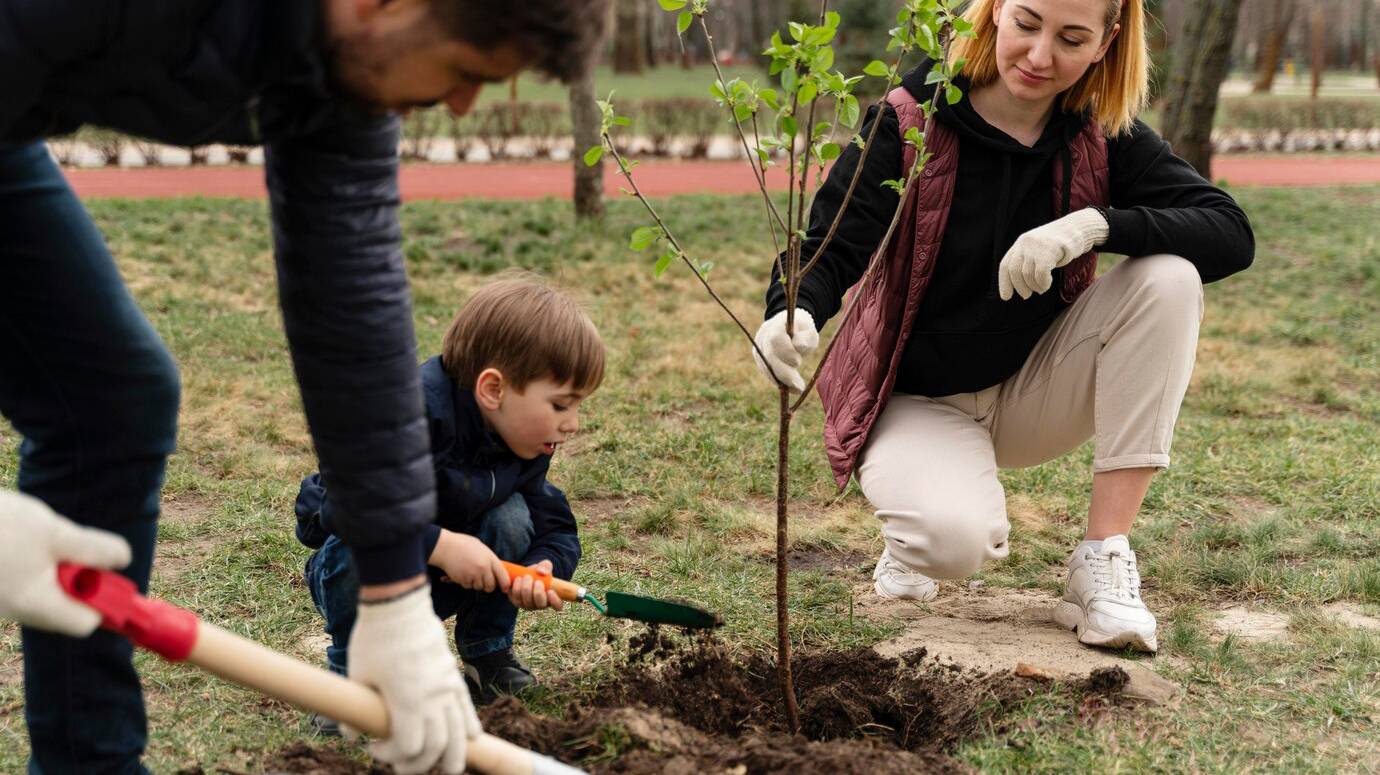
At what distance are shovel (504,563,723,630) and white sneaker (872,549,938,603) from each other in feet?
2.85

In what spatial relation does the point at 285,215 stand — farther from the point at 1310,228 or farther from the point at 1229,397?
the point at 1310,228

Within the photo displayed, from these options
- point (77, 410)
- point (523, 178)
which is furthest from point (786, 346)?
point (523, 178)

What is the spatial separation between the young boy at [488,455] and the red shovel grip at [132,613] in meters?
0.71

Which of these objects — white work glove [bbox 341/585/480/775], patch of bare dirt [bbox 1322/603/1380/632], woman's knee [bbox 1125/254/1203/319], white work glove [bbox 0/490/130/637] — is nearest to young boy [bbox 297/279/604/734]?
white work glove [bbox 341/585/480/775]

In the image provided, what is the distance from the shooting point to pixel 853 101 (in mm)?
2277

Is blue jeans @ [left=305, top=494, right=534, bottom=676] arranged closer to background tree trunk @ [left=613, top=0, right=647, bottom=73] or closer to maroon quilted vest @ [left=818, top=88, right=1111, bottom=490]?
maroon quilted vest @ [left=818, top=88, right=1111, bottom=490]

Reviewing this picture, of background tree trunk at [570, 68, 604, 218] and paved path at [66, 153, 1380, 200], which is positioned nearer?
background tree trunk at [570, 68, 604, 218]

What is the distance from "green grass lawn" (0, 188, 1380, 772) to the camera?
2566mm

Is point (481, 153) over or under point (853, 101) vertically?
under

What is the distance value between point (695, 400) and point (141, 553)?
3.17 m

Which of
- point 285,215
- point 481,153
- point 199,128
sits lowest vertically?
point 481,153

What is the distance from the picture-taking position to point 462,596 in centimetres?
260

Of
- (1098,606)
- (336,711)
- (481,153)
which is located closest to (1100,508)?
(1098,606)

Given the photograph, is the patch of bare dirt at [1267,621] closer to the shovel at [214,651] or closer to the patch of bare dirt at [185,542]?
the shovel at [214,651]
